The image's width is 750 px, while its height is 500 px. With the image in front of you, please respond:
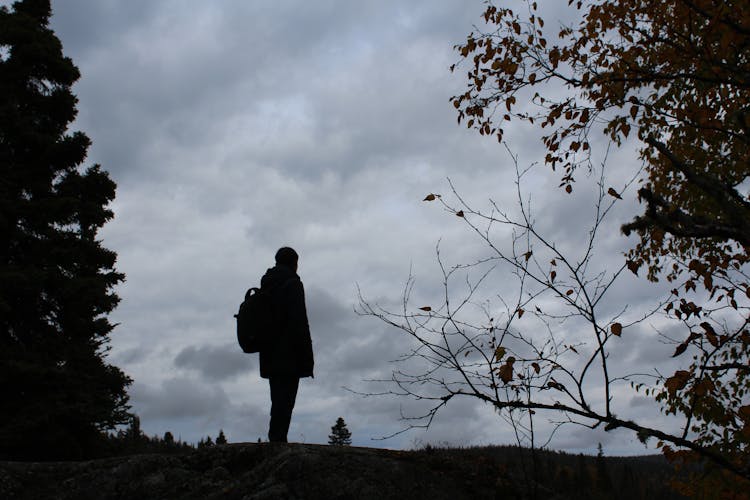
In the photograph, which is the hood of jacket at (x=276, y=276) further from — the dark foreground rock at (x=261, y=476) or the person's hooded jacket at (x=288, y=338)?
the dark foreground rock at (x=261, y=476)

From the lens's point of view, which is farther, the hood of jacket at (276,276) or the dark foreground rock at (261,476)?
the hood of jacket at (276,276)

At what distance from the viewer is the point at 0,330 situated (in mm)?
14633

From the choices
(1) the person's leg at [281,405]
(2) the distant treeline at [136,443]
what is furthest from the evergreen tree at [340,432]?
(1) the person's leg at [281,405]

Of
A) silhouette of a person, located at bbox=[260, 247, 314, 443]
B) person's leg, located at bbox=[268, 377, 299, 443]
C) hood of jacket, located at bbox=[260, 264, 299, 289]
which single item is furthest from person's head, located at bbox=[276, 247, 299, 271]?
person's leg, located at bbox=[268, 377, 299, 443]

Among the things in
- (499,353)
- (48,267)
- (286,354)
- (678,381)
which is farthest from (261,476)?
(48,267)

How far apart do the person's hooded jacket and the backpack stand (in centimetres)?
8

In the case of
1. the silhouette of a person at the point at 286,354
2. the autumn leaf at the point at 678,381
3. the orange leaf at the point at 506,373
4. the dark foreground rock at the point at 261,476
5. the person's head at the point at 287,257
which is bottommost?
the dark foreground rock at the point at 261,476

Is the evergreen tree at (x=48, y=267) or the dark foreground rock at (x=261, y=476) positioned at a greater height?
the evergreen tree at (x=48, y=267)

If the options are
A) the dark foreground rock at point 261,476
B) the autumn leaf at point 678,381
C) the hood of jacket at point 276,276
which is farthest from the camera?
the hood of jacket at point 276,276

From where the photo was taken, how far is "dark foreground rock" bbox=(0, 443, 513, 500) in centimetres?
620

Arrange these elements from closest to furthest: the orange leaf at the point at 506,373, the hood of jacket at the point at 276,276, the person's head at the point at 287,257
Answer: the orange leaf at the point at 506,373 < the hood of jacket at the point at 276,276 < the person's head at the point at 287,257

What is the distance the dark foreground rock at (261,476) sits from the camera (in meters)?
6.20

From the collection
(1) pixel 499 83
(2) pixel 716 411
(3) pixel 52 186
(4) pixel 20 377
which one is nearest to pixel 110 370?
(4) pixel 20 377

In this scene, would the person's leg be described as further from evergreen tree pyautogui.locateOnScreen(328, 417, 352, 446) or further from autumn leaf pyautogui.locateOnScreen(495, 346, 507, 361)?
evergreen tree pyautogui.locateOnScreen(328, 417, 352, 446)
